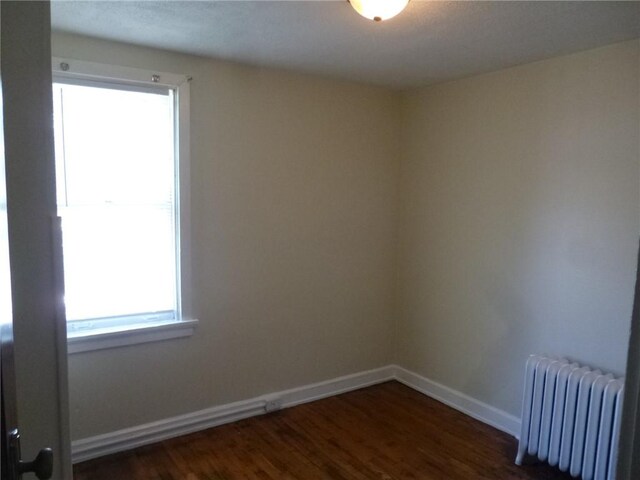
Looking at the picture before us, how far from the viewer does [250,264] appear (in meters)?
3.09

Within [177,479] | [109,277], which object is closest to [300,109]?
[109,277]

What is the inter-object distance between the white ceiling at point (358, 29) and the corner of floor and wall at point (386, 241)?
0.61 ft

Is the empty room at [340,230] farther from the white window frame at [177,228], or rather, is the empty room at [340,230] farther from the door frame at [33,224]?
the door frame at [33,224]

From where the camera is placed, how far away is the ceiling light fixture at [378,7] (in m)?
1.75

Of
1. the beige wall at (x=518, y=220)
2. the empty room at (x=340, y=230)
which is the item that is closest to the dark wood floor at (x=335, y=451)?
the empty room at (x=340, y=230)

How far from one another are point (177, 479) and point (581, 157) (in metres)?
2.84

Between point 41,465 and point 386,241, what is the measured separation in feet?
10.3

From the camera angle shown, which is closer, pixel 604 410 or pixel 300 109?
pixel 604 410

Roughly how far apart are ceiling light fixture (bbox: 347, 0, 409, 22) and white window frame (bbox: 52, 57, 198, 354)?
1.35 meters

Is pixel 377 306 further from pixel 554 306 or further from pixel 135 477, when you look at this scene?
pixel 135 477

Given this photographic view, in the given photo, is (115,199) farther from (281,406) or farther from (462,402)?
(462,402)

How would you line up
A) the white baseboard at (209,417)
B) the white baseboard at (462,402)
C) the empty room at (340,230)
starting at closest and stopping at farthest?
the empty room at (340,230) < the white baseboard at (209,417) < the white baseboard at (462,402)

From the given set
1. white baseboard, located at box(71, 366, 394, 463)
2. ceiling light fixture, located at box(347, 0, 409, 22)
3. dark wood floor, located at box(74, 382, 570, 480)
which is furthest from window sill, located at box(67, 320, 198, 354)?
ceiling light fixture, located at box(347, 0, 409, 22)

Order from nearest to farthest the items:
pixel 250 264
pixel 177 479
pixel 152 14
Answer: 1. pixel 152 14
2. pixel 177 479
3. pixel 250 264
